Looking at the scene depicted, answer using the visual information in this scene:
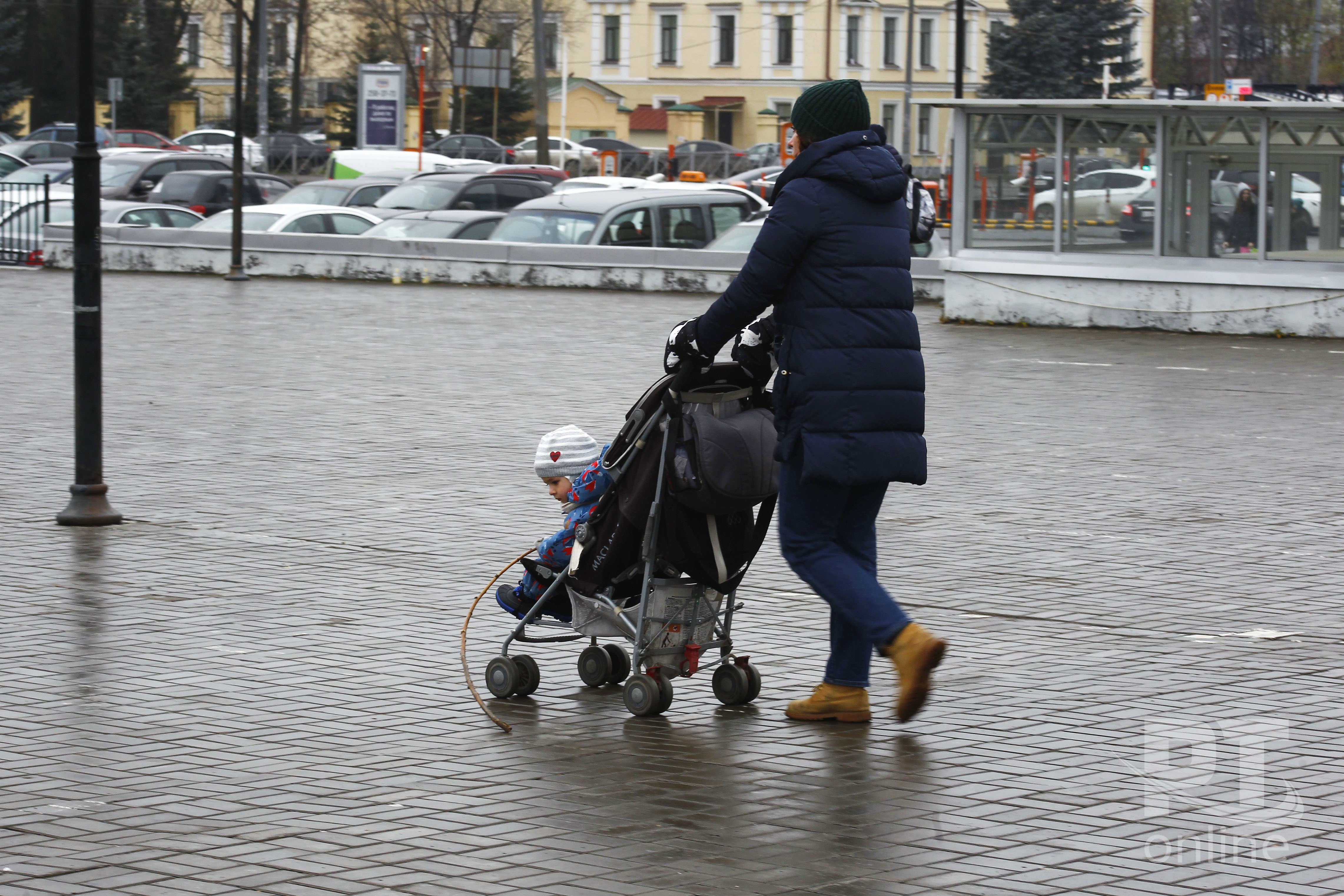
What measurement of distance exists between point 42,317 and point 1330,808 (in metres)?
17.8

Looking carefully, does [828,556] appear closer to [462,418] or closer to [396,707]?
[396,707]

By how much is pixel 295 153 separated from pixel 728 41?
33322 millimetres

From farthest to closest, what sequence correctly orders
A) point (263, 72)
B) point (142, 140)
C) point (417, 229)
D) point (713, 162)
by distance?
point (713, 162) < point (142, 140) < point (263, 72) < point (417, 229)

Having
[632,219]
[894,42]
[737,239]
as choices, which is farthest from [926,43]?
[737,239]

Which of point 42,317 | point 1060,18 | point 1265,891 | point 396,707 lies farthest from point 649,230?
A: point 1060,18

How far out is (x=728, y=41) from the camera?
86.1 m

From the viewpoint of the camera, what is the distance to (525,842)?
4.59 metres

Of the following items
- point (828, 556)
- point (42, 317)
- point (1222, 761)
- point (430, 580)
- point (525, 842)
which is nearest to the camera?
point (525, 842)

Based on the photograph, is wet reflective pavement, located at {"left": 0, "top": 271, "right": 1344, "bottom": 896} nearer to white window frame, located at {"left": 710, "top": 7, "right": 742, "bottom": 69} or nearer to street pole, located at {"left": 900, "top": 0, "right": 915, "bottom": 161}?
street pole, located at {"left": 900, "top": 0, "right": 915, "bottom": 161}

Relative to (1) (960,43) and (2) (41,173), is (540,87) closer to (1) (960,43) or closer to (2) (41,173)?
(2) (41,173)

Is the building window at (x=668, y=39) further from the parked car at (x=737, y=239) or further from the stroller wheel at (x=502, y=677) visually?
the stroller wheel at (x=502, y=677)

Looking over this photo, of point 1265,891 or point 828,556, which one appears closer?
point 1265,891

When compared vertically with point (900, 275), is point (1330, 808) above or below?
below

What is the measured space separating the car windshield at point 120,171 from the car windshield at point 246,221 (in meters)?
9.77
